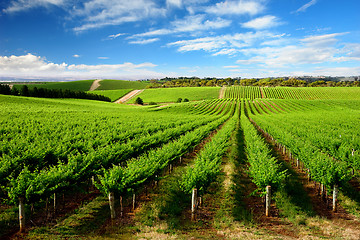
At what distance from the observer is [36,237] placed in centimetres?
822

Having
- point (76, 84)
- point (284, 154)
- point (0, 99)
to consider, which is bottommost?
point (284, 154)

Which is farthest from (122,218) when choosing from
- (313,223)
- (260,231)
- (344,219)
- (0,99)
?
(0,99)

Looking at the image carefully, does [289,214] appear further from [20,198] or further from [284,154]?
[284,154]

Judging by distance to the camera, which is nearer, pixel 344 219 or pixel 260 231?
pixel 260 231

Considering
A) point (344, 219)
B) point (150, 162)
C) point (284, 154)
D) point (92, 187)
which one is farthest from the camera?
point (284, 154)

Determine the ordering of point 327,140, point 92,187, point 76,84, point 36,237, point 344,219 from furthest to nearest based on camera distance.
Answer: point 76,84 → point 327,140 → point 92,187 → point 344,219 → point 36,237

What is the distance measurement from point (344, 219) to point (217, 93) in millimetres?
122483

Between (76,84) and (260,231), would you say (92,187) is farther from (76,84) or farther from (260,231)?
(76,84)

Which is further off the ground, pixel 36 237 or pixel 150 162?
pixel 150 162

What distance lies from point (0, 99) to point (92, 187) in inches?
2687

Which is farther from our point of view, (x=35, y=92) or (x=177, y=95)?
(x=177, y=95)

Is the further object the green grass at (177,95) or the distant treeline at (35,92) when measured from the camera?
the green grass at (177,95)

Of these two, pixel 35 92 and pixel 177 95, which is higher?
pixel 35 92

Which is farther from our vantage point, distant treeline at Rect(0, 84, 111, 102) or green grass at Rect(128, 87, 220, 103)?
green grass at Rect(128, 87, 220, 103)
